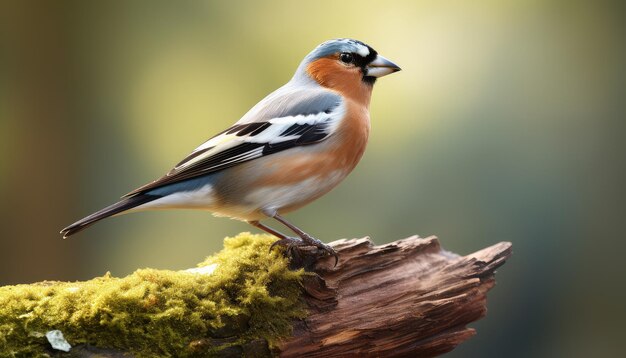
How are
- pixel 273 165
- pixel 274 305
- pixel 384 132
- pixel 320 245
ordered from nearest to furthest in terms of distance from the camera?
pixel 274 305
pixel 320 245
pixel 273 165
pixel 384 132

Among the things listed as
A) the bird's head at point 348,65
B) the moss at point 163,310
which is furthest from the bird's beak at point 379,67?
the moss at point 163,310

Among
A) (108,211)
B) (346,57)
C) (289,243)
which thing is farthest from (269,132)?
(108,211)

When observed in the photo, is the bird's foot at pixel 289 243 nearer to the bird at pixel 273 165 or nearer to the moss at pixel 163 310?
the bird at pixel 273 165

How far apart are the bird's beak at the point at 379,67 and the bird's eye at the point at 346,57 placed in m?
0.13

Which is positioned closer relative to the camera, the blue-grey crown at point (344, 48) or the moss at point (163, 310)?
the moss at point (163, 310)

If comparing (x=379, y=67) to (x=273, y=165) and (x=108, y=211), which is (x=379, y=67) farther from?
(x=108, y=211)

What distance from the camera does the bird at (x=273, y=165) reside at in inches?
156

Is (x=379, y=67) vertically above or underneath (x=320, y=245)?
above

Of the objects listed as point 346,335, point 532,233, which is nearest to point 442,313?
point 346,335

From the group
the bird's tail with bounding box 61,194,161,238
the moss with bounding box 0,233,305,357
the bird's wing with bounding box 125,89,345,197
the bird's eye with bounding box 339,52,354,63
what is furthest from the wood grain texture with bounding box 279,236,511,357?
the bird's eye with bounding box 339,52,354,63

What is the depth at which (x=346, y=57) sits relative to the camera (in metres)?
4.61

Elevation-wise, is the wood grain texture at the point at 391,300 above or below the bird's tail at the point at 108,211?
below

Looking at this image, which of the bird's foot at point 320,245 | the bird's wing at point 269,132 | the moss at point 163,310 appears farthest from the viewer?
the bird's wing at point 269,132

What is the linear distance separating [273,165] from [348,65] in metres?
0.99
